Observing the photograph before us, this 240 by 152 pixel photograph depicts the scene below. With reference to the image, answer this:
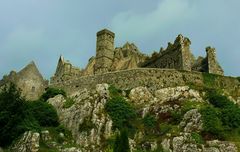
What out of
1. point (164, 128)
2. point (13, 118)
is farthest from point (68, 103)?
point (164, 128)

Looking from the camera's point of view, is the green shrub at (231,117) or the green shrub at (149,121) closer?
the green shrub at (231,117)

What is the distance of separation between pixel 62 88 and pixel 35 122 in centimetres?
1269

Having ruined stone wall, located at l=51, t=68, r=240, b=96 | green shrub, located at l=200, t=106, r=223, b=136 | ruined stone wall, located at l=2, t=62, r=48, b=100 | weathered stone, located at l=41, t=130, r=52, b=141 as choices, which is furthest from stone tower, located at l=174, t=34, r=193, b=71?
weathered stone, located at l=41, t=130, r=52, b=141

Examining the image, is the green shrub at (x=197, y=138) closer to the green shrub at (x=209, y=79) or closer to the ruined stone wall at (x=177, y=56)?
the green shrub at (x=209, y=79)

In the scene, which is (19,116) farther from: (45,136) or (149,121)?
(149,121)

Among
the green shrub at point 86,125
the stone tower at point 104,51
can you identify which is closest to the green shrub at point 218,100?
the green shrub at point 86,125

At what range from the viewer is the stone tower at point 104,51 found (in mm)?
96000

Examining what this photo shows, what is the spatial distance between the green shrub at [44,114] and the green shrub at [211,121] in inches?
697

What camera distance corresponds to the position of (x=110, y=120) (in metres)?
65.5

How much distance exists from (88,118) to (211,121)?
1432 cm

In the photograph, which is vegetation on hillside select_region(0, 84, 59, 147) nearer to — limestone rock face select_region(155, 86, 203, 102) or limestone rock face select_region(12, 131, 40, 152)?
limestone rock face select_region(12, 131, 40, 152)

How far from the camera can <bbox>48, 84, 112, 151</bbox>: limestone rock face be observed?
63656 millimetres

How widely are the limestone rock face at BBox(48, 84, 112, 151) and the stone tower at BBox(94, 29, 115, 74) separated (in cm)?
2429

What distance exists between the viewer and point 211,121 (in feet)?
206
